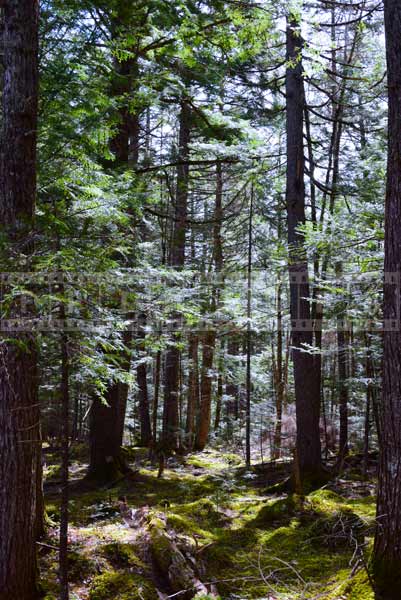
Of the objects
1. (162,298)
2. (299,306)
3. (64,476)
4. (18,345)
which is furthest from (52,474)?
(18,345)


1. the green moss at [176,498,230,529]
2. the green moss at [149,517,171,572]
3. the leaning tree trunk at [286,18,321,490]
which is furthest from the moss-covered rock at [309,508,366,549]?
the leaning tree trunk at [286,18,321,490]

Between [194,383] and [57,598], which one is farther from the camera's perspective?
[194,383]

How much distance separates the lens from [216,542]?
6535mm

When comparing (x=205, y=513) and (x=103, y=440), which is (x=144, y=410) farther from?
(x=205, y=513)

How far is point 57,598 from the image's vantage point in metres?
4.40

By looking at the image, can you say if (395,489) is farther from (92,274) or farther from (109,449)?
(109,449)

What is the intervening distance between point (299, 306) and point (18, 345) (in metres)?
6.82

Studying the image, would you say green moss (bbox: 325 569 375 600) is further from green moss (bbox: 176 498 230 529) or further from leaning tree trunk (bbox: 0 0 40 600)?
green moss (bbox: 176 498 230 529)

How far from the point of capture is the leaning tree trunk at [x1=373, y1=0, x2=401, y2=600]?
4.32 meters

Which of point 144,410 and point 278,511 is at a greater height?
point 144,410

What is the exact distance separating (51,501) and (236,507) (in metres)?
3.18

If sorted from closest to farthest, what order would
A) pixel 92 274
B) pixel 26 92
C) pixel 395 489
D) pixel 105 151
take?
pixel 92 274 < pixel 395 489 < pixel 26 92 < pixel 105 151

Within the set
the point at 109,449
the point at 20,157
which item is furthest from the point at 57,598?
the point at 109,449

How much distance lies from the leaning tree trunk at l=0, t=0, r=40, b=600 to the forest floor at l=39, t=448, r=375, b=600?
1.86 feet
